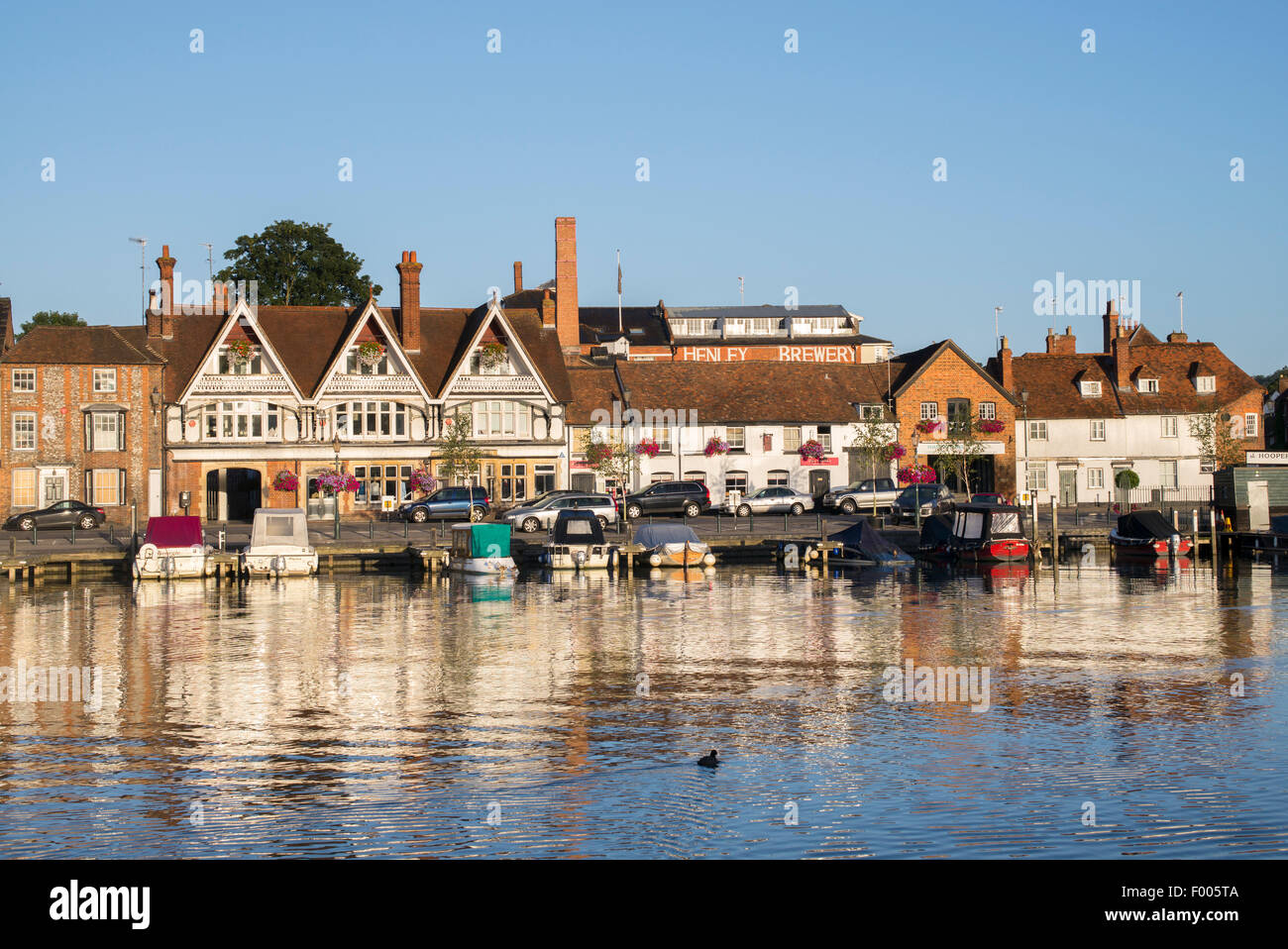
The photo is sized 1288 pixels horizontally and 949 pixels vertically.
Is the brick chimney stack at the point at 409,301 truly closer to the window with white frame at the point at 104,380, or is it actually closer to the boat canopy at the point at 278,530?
the window with white frame at the point at 104,380

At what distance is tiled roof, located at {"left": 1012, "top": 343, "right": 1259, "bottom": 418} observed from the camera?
86.2m

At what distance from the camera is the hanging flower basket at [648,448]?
77.6 meters

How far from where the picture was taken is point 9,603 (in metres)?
47.1

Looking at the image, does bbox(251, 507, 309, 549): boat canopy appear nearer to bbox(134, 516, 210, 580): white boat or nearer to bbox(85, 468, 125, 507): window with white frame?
bbox(134, 516, 210, 580): white boat

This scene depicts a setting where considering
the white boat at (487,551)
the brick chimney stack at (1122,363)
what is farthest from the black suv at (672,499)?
the brick chimney stack at (1122,363)

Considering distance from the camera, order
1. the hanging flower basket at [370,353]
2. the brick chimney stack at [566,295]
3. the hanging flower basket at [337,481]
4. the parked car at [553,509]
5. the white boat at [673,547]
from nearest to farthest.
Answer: the white boat at [673,547] → the parked car at [553,509] → the hanging flower basket at [337,481] → the hanging flower basket at [370,353] → the brick chimney stack at [566,295]

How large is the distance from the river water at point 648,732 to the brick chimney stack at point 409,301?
3579cm

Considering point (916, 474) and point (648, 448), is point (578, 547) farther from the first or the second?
point (916, 474)

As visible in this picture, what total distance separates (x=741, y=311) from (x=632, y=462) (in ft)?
211

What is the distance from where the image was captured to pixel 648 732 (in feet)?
75.9

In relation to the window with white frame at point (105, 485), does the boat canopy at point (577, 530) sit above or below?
below

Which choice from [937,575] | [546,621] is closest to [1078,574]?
[937,575]
